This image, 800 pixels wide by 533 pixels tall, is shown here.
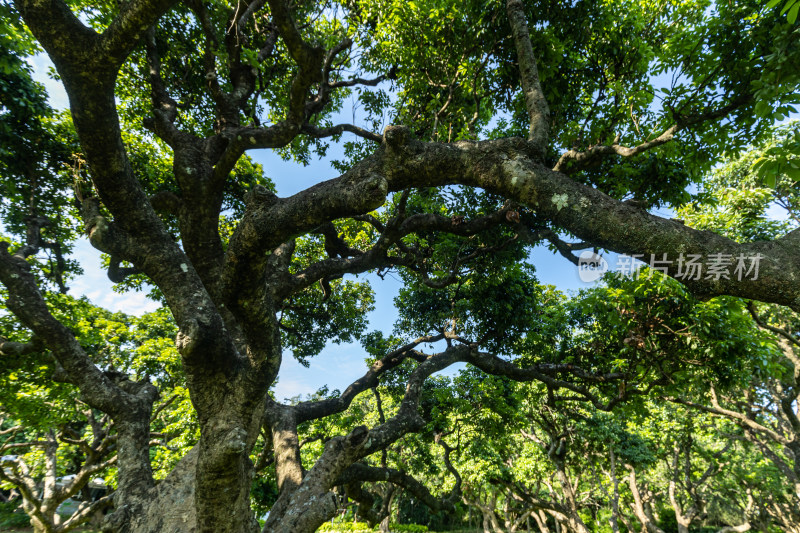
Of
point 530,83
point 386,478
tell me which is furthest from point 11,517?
point 530,83

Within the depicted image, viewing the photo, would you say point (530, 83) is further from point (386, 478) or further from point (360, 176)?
point (386, 478)

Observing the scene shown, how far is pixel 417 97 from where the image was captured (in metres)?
6.33

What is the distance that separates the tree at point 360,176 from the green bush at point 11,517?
66.9 ft

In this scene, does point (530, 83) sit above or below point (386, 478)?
above

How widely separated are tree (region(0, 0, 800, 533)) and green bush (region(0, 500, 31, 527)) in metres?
20.4

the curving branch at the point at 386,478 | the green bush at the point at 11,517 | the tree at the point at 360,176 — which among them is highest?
the tree at the point at 360,176

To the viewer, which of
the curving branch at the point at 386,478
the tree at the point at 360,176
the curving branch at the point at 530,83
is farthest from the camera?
the curving branch at the point at 386,478

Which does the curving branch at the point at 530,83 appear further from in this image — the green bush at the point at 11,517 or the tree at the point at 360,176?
the green bush at the point at 11,517

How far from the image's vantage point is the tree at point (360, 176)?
2.71 meters

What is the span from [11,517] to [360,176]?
93.1 ft

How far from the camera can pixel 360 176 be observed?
2809 mm

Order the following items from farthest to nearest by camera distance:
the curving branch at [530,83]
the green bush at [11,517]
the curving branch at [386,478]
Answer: the green bush at [11,517], the curving branch at [386,478], the curving branch at [530,83]

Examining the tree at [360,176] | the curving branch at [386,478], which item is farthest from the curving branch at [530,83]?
the curving branch at [386,478]

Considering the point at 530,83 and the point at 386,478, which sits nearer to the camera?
the point at 530,83
